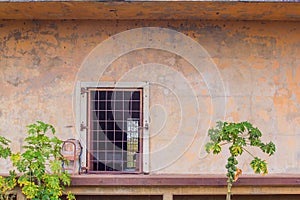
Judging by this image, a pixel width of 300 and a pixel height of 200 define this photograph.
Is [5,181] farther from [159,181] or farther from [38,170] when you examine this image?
[159,181]

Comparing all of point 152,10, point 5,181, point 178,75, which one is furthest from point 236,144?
point 5,181

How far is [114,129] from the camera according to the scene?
682 centimetres

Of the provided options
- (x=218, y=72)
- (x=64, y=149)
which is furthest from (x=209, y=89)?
(x=64, y=149)

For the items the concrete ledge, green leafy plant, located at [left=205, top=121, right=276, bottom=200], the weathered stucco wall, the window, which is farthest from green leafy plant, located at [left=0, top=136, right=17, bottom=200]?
green leafy plant, located at [left=205, top=121, right=276, bottom=200]

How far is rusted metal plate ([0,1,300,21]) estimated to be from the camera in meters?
6.09

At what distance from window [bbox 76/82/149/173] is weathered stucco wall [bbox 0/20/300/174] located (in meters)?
Result: 0.15

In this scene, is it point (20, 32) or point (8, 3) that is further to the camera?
point (20, 32)

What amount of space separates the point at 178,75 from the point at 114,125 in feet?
4.09

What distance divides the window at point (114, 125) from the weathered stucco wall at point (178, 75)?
15 cm

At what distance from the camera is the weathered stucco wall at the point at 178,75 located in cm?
680

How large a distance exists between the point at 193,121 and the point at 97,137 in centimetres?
149

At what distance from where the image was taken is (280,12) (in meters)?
6.49

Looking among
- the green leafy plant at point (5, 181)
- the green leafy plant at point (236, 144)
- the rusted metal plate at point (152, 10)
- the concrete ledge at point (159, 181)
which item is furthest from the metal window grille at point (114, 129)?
the green leafy plant at point (236, 144)

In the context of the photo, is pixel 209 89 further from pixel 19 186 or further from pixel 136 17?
pixel 19 186
